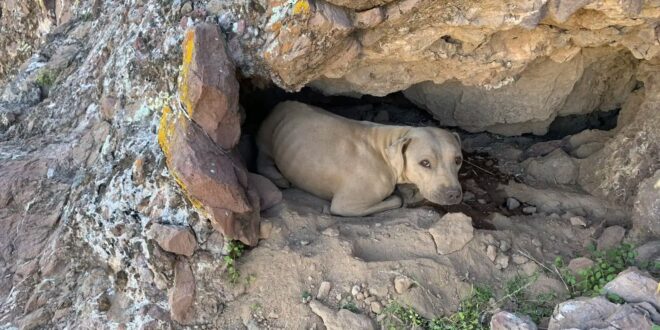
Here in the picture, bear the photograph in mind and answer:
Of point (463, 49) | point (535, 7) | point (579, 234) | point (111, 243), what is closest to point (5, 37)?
point (111, 243)

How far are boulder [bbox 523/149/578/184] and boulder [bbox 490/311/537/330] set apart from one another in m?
2.48

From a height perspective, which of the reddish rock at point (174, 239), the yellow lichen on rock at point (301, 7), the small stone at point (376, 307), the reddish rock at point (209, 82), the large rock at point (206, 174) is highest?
the yellow lichen on rock at point (301, 7)

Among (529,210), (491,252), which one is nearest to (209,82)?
(491,252)

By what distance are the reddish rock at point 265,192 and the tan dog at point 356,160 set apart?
671mm

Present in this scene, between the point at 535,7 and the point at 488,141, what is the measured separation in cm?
305

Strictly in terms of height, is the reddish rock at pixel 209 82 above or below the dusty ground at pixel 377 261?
above

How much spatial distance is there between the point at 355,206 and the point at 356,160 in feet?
1.75

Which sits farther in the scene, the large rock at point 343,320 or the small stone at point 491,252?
the small stone at point 491,252

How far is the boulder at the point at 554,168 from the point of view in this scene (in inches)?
245

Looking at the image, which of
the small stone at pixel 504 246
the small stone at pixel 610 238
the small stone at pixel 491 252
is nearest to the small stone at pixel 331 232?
the small stone at pixel 491 252

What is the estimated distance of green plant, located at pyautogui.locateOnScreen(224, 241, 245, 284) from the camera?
4.86 metres

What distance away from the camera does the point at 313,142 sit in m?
6.23

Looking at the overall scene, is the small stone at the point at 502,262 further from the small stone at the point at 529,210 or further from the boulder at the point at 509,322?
the small stone at the point at 529,210

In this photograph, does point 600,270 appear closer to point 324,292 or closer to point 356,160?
point 324,292
